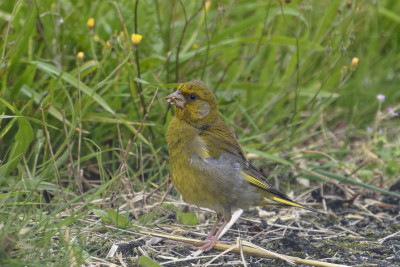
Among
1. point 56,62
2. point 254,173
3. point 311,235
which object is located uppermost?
point 56,62

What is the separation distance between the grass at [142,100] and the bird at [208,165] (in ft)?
1.15

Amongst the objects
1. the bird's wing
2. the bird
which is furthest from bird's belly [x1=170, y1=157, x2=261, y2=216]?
the bird's wing

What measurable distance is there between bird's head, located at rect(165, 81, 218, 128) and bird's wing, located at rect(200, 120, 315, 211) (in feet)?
0.31

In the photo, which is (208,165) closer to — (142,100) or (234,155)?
(234,155)

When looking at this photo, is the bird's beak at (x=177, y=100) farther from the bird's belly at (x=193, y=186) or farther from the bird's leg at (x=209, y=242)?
the bird's leg at (x=209, y=242)

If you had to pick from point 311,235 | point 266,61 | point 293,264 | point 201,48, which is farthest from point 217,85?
point 293,264

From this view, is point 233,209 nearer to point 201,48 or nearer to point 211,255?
point 211,255

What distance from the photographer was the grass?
12.2ft

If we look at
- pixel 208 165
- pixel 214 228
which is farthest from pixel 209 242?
pixel 208 165

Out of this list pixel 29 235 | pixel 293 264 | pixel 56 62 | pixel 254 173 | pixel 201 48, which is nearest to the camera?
pixel 29 235

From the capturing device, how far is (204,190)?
340cm

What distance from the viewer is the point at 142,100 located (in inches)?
168

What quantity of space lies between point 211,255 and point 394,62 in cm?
387

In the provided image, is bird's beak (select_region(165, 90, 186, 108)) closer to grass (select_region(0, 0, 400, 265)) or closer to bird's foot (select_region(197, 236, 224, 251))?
grass (select_region(0, 0, 400, 265))
